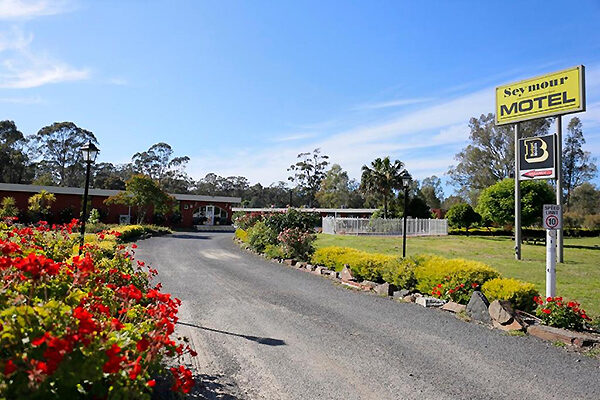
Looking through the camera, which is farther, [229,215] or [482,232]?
[229,215]

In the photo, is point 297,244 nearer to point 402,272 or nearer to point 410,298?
point 402,272

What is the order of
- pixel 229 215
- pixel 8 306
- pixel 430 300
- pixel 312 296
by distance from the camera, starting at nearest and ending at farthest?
pixel 8 306, pixel 430 300, pixel 312 296, pixel 229 215

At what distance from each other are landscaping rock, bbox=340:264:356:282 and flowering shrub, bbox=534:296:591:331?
14.0 ft

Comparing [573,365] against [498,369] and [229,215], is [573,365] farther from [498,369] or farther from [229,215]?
[229,215]

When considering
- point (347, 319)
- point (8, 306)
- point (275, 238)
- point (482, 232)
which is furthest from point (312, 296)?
point (482, 232)

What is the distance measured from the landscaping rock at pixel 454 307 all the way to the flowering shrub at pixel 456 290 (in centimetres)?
21

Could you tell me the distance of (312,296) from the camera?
26.2ft

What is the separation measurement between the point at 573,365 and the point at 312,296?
4421 mm

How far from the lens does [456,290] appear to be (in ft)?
22.8

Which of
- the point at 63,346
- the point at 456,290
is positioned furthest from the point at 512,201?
the point at 63,346

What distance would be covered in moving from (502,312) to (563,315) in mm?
727

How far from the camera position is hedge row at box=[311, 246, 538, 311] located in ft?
20.9

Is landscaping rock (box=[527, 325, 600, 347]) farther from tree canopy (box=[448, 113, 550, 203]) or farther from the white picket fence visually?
tree canopy (box=[448, 113, 550, 203])

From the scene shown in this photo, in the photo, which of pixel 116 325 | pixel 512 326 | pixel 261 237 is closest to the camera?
pixel 116 325
